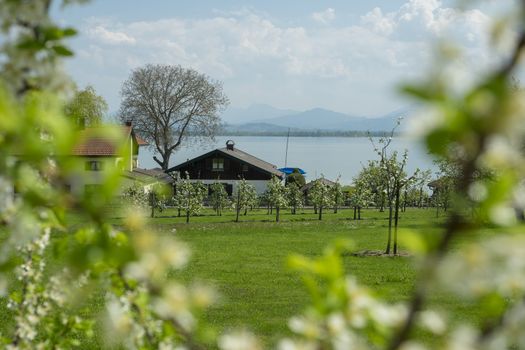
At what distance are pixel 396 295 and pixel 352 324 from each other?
380 inches

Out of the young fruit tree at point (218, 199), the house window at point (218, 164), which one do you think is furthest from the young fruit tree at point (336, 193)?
the house window at point (218, 164)

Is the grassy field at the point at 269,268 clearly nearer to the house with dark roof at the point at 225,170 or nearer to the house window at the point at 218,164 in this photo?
the house with dark roof at the point at 225,170

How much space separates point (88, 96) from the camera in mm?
42406

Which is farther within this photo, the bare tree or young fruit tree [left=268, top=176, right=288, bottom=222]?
the bare tree

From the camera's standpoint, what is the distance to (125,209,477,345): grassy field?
9062 mm

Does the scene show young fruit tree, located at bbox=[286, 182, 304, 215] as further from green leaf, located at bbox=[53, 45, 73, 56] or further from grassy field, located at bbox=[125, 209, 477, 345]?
green leaf, located at bbox=[53, 45, 73, 56]

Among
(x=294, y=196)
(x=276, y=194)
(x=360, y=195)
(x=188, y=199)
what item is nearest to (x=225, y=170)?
(x=294, y=196)

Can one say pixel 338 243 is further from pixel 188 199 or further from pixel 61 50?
pixel 188 199

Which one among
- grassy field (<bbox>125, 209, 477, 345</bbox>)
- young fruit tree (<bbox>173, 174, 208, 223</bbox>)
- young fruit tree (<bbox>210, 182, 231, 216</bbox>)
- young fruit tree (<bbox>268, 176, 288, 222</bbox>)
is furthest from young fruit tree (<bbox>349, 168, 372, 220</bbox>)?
young fruit tree (<bbox>173, 174, 208, 223</bbox>)

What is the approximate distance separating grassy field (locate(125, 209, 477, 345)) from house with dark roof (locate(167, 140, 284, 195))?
18258 millimetres

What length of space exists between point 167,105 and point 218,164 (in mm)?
6814

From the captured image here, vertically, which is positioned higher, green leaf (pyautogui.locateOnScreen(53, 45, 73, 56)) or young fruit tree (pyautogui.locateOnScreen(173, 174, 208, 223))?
green leaf (pyautogui.locateOnScreen(53, 45, 73, 56))

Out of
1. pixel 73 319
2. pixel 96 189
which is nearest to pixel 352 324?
pixel 96 189

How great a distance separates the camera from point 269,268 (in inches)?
535
